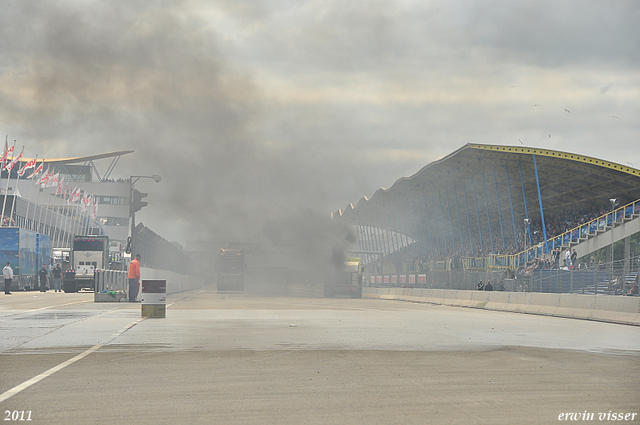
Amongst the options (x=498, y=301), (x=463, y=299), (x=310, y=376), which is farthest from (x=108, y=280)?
(x=310, y=376)

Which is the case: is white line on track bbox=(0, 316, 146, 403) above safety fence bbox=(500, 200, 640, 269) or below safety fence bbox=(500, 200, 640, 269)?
below

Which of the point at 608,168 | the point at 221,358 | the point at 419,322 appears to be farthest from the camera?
the point at 608,168

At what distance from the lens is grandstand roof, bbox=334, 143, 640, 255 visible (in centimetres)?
4828

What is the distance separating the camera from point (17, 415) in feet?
20.2

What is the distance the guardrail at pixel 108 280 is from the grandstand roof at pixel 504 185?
81.2 feet

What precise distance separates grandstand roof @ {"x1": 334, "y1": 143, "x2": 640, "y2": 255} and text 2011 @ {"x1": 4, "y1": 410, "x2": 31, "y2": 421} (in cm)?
4370

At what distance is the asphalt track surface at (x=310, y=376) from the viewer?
646 cm

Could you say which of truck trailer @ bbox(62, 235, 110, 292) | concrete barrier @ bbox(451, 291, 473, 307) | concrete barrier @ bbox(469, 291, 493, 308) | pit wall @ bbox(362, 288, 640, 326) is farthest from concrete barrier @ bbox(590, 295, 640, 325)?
truck trailer @ bbox(62, 235, 110, 292)

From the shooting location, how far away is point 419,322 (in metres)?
19.2

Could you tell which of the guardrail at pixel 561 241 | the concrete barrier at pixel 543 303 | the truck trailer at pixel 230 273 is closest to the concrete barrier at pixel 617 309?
the concrete barrier at pixel 543 303

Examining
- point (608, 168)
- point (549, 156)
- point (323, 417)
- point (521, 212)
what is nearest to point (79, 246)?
point (549, 156)

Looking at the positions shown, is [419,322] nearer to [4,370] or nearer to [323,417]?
[4,370]

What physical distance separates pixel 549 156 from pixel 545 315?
23.4 m

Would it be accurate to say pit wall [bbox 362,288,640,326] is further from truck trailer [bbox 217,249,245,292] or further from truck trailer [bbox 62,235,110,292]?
truck trailer [bbox 217,249,245,292]
